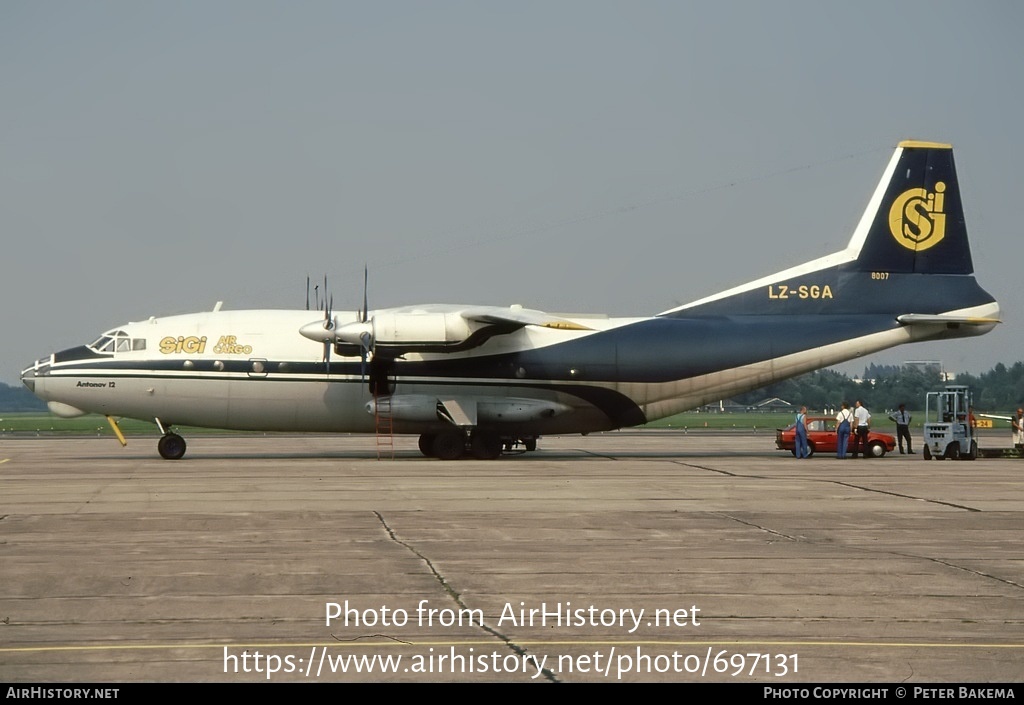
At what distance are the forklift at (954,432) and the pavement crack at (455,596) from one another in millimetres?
24247

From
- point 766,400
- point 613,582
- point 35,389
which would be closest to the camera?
point 613,582

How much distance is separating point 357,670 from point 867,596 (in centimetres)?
593

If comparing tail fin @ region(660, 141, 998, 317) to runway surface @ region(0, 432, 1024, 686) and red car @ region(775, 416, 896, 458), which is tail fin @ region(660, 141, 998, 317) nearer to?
red car @ region(775, 416, 896, 458)

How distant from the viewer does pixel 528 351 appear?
35625mm

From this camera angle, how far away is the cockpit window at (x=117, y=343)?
115 ft

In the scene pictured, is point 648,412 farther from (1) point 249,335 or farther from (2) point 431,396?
(1) point 249,335

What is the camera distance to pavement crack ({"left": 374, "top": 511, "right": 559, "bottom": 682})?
9242 mm

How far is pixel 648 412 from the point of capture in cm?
3650

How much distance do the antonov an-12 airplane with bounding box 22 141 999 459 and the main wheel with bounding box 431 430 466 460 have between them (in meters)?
0.04

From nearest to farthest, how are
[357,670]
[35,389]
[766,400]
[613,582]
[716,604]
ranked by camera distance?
[357,670], [716,604], [613,582], [35,389], [766,400]

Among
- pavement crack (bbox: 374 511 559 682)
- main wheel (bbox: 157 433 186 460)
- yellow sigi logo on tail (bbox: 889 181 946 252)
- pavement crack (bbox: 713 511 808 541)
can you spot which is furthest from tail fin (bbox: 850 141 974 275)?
pavement crack (bbox: 374 511 559 682)

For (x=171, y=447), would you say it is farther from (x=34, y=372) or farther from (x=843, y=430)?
(x=843, y=430)

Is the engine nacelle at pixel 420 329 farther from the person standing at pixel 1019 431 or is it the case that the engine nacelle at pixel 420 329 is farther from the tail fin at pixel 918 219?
the person standing at pixel 1019 431

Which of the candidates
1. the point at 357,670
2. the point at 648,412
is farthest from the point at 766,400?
the point at 357,670
